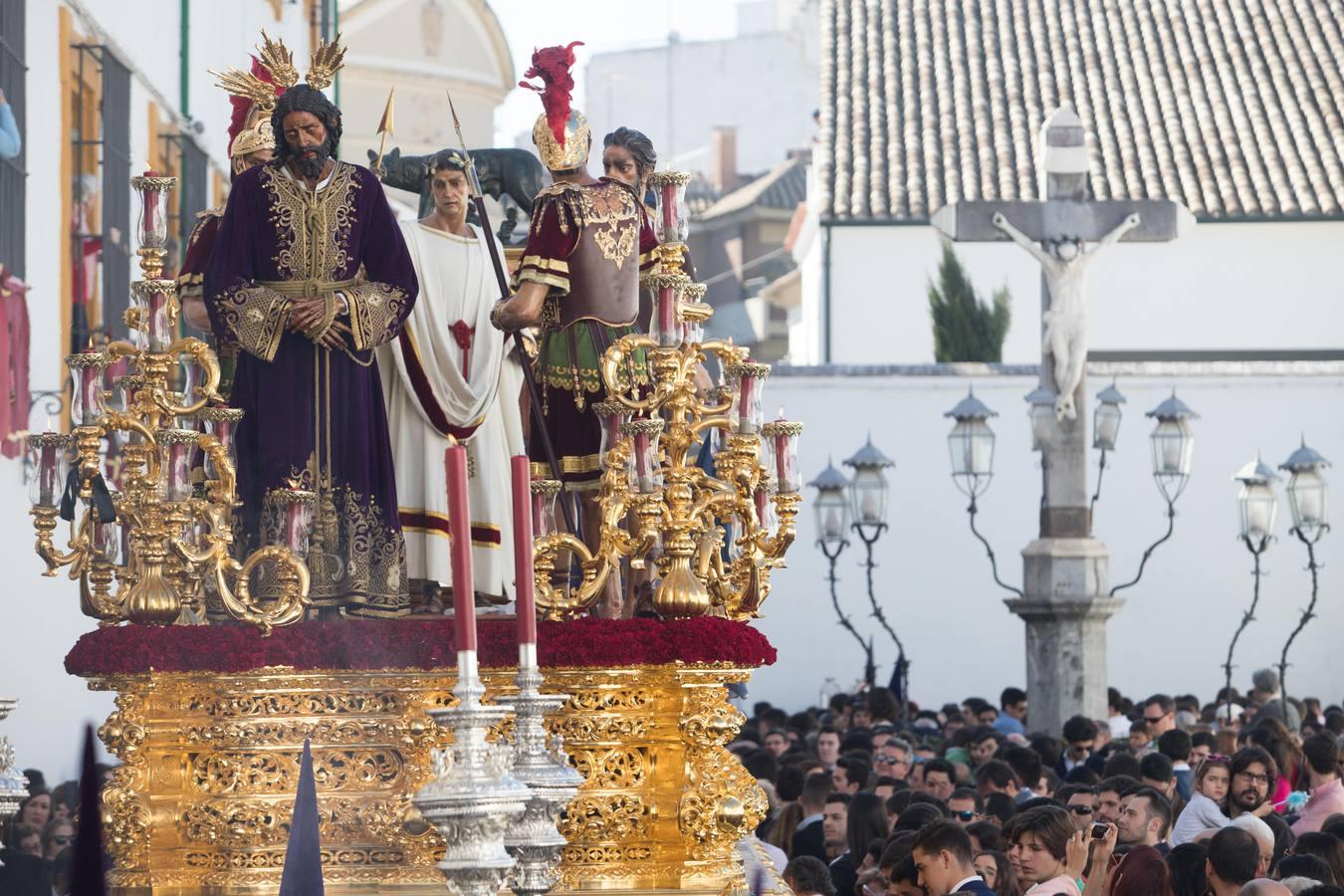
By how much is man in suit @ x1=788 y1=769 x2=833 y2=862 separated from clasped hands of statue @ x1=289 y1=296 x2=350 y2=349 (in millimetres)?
3902

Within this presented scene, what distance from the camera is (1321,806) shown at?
30.3 feet

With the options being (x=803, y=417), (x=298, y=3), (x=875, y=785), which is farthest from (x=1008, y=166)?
(x=875, y=785)

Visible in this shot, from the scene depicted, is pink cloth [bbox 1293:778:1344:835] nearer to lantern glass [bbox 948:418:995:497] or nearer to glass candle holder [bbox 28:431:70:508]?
glass candle holder [bbox 28:431:70:508]

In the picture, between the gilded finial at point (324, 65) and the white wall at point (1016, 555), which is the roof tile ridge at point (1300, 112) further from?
the gilded finial at point (324, 65)

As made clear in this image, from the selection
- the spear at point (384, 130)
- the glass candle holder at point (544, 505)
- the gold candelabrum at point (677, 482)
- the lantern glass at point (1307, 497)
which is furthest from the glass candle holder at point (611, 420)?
the lantern glass at point (1307, 497)

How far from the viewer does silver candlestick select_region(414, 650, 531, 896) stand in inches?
150

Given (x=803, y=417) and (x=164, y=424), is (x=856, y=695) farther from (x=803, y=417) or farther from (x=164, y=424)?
(x=164, y=424)

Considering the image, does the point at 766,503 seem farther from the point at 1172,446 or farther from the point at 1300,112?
the point at 1300,112

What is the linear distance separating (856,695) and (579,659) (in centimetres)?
1501

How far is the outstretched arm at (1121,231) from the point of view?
17.4m

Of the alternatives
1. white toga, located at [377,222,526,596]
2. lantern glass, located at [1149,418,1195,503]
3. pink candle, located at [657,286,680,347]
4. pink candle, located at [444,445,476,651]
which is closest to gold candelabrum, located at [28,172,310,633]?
white toga, located at [377,222,526,596]

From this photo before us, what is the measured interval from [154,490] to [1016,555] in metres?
20.1

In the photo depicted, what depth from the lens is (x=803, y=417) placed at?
26.2 meters

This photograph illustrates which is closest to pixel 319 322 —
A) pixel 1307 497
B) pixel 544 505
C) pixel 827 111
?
pixel 544 505
